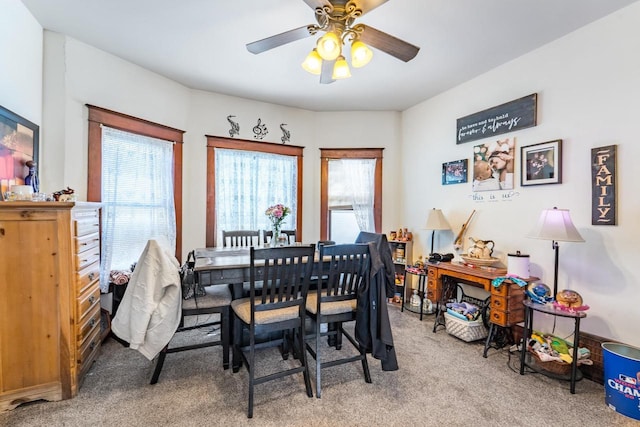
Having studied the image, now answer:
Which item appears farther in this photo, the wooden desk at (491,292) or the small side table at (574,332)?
the wooden desk at (491,292)

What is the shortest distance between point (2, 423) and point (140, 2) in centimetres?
295

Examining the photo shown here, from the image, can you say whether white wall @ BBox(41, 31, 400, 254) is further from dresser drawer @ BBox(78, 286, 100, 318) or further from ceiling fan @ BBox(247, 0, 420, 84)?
ceiling fan @ BBox(247, 0, 420, 84)

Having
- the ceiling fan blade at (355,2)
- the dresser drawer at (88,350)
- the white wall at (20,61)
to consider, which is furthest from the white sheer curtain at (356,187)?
the white wall at (20,61)

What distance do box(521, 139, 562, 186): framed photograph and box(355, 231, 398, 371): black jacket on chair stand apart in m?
1.82

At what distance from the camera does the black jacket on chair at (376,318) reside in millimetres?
2131

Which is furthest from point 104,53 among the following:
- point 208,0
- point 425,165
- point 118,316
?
point 425,165

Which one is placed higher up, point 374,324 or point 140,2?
point 140,2

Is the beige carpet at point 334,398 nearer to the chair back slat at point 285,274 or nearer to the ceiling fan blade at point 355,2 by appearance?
the chair back slat at point 285,274

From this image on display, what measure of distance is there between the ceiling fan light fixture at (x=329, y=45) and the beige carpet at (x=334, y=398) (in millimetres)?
2331

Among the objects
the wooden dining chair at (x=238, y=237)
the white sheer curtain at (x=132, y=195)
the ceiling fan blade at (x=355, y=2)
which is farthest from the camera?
the wooden dining chair at (x=238, y=237)

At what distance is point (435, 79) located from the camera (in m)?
3.50

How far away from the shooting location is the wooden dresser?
1.88m

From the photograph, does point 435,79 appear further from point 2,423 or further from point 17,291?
point 2,423

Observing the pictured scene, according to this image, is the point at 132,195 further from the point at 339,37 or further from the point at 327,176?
the point at 339,37
